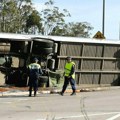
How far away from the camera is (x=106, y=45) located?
2750 centimetres

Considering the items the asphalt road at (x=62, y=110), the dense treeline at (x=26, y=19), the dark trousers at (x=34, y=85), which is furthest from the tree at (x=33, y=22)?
the asphalt road at (x=62, y=110)

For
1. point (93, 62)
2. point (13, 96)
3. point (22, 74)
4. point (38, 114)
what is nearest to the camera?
point (38, 114)

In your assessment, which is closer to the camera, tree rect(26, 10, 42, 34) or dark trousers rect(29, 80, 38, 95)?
dark trousers rect(29, 80, 38, 95)

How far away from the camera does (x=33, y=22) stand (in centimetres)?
6800

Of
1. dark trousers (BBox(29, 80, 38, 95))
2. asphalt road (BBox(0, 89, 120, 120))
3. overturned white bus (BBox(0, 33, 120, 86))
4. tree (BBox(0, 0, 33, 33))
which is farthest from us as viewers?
tree (BBox(0, 0, 33, 33))

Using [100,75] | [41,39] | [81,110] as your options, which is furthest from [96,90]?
[81,110]

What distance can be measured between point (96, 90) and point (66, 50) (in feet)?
8.92

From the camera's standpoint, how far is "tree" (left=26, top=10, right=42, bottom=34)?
67125 mm

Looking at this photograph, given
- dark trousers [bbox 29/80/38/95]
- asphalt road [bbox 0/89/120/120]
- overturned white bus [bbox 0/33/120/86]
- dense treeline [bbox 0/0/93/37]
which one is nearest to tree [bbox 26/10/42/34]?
dense treeline [bbox 0/0/93/37]

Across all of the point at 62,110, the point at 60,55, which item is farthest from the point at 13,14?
the point at 62,110

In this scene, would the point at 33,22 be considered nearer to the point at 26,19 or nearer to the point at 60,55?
the point at 26,19

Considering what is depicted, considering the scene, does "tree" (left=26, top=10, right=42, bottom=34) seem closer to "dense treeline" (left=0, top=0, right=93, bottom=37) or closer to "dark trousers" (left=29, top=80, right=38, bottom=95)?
"dense treeline" (left=0, top=0, right=93, bottom=37)

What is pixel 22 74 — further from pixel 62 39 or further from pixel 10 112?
pixel 10 112

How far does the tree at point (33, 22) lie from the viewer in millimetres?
67125
